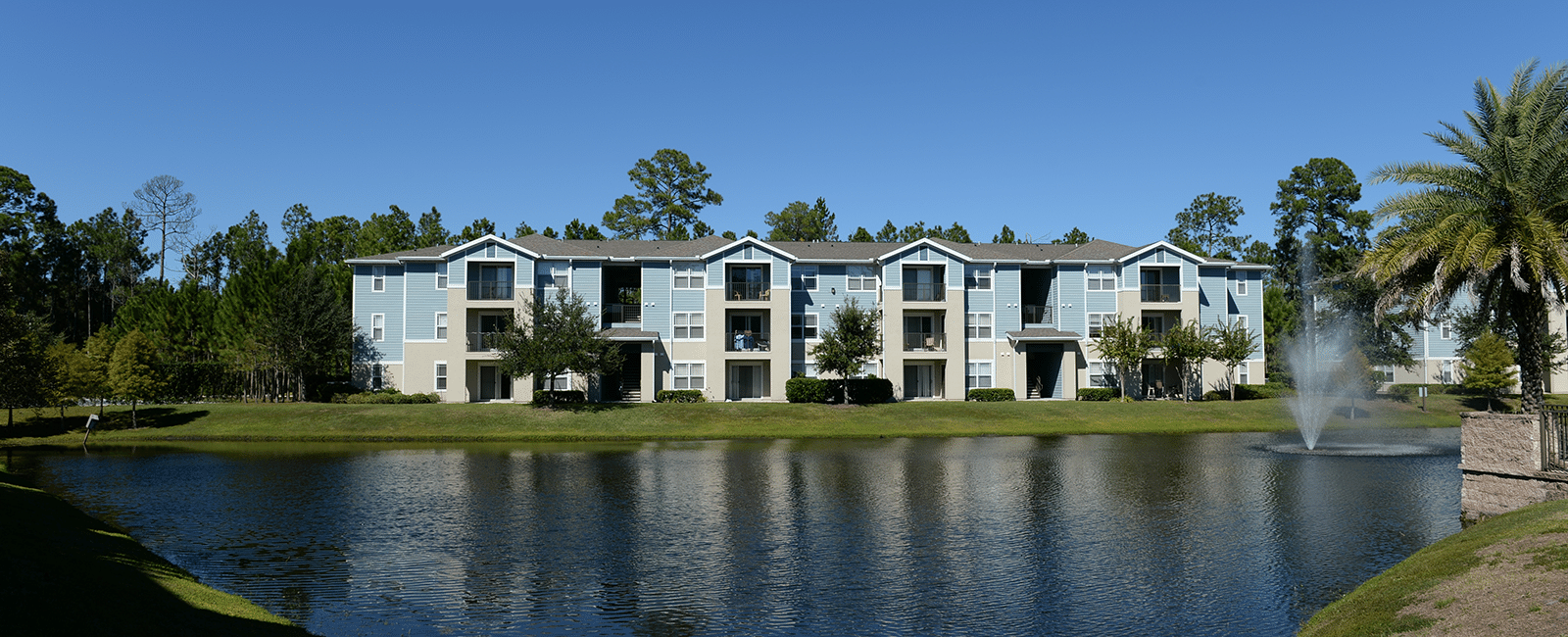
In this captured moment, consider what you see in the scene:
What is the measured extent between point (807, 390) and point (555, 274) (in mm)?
17087

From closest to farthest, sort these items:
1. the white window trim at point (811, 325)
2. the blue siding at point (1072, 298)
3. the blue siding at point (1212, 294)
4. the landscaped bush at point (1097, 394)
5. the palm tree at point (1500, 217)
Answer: the palm tree at point (1500, 217) < the landscaped bush at point (1097, 394) < the white window trim at point (811, 325) < the blue siding at point (1072, 298) < the blue siding at point (1212, 294)

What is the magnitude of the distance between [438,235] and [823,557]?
8023 cm

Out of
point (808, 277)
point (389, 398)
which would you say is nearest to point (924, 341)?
point (808, 277)

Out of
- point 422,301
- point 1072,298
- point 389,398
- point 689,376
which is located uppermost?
point 1072,298

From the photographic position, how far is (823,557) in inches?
701

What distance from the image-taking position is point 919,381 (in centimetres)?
6272

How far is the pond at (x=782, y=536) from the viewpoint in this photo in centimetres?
1434

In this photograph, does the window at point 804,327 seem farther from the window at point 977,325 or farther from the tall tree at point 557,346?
the tall tree at point 557,346

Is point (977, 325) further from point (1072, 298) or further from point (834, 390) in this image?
point (834, 390)

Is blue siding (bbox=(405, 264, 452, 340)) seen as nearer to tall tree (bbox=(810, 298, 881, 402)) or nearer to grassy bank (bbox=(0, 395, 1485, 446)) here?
grassy bank (bbox=(0, 395, 1485, 446))

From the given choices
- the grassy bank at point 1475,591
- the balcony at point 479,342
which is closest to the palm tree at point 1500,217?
the grassy bank at point 1475,591

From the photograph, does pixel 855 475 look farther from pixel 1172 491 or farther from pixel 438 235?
pixel 438 235

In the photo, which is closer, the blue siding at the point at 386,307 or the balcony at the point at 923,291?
the blue siding at the point at 386,307

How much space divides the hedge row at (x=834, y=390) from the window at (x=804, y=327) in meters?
4.78
